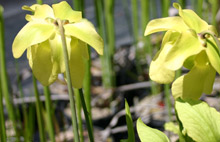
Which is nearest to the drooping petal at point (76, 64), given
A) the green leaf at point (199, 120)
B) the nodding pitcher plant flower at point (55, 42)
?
the nodding pitcher plant flower at point (55, 42)

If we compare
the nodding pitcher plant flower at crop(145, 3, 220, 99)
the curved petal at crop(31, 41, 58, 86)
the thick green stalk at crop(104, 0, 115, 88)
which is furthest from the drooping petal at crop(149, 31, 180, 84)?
the thick green stalk at crop(104, 0, 115, 88)

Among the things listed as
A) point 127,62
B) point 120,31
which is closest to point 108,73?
point 127,62

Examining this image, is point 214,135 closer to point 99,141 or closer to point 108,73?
point 99,141

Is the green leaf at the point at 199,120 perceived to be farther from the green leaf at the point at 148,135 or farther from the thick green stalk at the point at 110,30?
the thick green stalk at the point at 110,30

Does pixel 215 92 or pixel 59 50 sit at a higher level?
pixel 59 50

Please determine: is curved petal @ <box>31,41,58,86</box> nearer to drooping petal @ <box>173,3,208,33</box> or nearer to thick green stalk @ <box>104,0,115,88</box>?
drooping petal @ <box>173,3,208,33</box>
